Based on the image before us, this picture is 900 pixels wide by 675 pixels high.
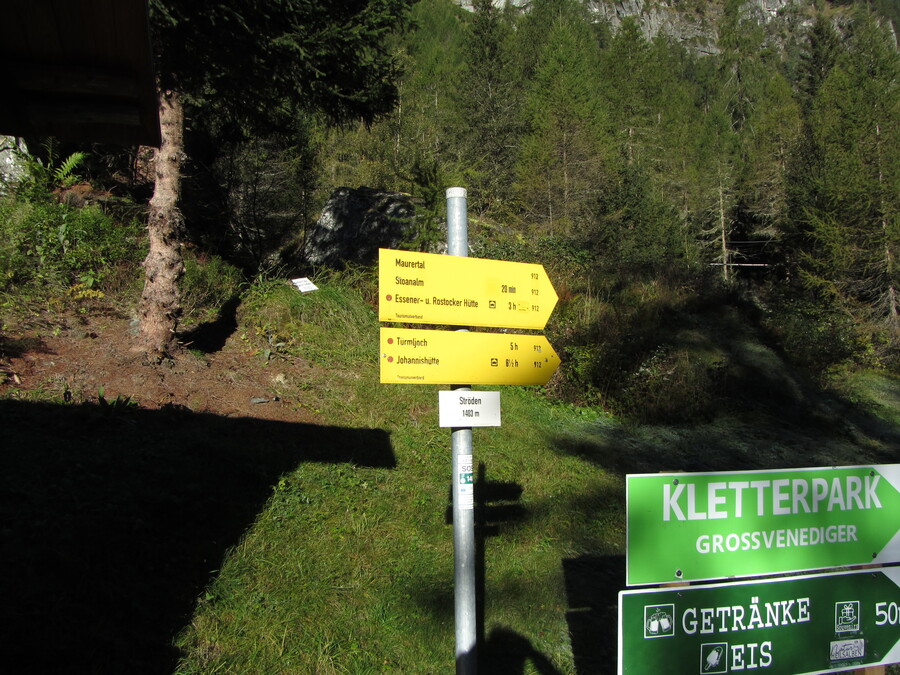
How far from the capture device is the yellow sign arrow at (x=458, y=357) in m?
2.91

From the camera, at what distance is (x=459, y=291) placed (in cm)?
306

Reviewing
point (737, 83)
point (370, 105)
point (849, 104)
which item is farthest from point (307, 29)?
point (737, 83)

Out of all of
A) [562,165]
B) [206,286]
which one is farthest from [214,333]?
[562,165]

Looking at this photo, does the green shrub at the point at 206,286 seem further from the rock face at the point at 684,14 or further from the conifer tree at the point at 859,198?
the rock face at the point at 684,14

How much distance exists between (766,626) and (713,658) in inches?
11.7

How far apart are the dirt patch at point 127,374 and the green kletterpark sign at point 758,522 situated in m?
4.77

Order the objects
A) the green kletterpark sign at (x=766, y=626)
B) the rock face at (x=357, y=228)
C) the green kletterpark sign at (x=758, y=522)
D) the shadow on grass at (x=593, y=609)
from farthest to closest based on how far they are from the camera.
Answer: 1. the rock face at (x=357, y=228)
2. the shadow on grass at (x=593, y=609)
3. the green kletterpark sign at (x=758, y=522)
4. the green kletterpark sign at (x=766, y=626)

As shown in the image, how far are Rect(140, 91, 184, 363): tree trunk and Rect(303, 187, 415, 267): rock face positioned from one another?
15.6ft

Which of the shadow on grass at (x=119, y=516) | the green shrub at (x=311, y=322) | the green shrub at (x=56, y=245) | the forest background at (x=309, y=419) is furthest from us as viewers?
the green shrub at (x=311, y=322)

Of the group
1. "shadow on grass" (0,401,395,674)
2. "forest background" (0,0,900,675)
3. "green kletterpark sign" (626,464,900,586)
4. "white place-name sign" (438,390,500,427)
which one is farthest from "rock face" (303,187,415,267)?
"green kletterpark sign" (626,464,900,586)

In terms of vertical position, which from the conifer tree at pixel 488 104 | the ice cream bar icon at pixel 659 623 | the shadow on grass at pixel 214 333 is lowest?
the ice cream bar icon at pixel 659 623

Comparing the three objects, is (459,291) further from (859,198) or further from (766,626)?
(859,198)

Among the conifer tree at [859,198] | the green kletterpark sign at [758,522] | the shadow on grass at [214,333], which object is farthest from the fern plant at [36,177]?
the conifer tree at [859,198]

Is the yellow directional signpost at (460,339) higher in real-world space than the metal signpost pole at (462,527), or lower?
higher
